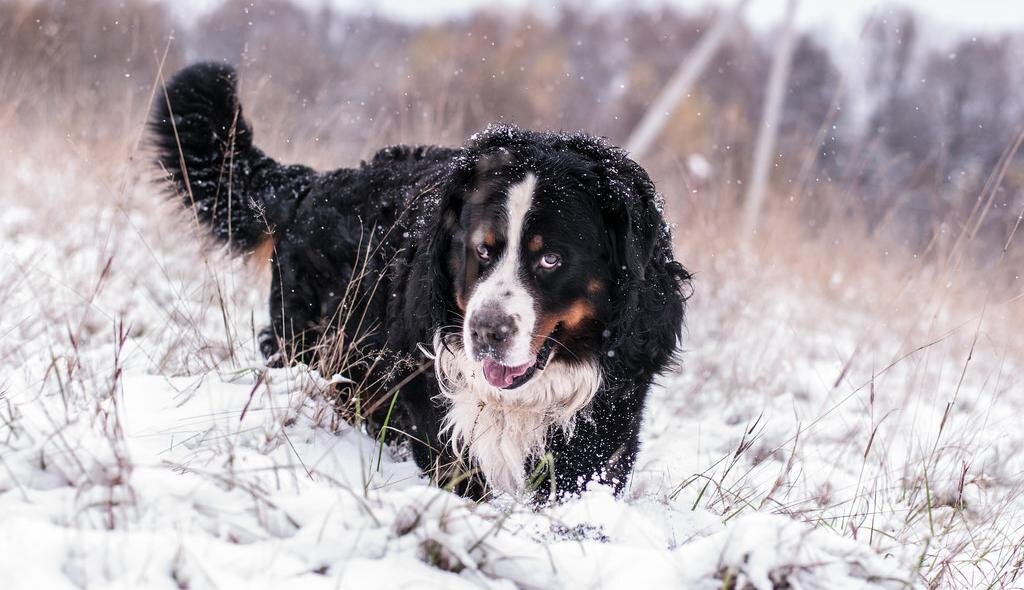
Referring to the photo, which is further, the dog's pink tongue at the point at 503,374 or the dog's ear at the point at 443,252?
the dog's ear at the point at 443,252

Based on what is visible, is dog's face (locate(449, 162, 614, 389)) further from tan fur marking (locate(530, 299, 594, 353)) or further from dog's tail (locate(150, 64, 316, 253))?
dog's tail (locate(150, 64, 316, 253))

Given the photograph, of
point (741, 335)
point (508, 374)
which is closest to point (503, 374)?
point (508, 374)

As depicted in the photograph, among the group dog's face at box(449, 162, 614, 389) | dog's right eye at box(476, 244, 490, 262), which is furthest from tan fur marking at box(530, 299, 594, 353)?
dog's right eye at box(476, 244, 490, 262)

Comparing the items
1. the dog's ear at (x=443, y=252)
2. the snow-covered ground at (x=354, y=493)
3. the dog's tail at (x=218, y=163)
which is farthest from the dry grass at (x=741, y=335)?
the dog's ear at (x=443, y=252)

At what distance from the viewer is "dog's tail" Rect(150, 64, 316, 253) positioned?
3.53m

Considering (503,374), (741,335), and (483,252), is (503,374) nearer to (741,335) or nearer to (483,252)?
(483,252)

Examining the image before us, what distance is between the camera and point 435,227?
2.79 metres

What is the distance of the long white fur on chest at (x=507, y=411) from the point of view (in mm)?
2746

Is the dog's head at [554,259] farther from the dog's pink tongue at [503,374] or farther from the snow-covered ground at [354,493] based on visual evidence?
the snow-covered ground at [354,493]

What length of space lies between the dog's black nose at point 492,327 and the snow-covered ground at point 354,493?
0.51 meters

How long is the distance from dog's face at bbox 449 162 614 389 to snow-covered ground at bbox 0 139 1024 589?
51 centimetres

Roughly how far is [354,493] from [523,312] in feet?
2.97

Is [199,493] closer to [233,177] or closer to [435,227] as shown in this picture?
[435,227]

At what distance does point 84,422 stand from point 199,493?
0.47 m
